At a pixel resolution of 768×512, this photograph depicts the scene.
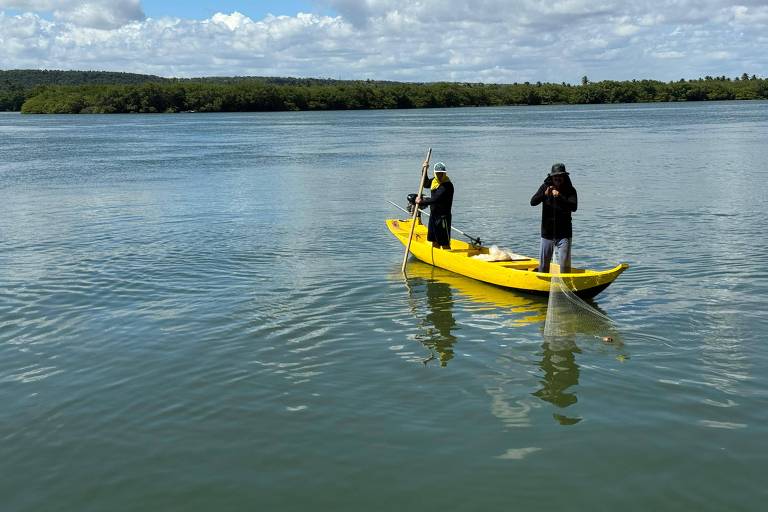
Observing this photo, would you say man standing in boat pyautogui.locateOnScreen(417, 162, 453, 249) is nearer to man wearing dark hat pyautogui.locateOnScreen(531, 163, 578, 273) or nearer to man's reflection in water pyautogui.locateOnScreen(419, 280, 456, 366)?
man's reflection in water pyautogui.locateOnScreen(419, 280, 456, 366)

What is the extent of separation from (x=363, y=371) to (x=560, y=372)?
2462 millimetres

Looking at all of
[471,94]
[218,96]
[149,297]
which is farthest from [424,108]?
[149,297]

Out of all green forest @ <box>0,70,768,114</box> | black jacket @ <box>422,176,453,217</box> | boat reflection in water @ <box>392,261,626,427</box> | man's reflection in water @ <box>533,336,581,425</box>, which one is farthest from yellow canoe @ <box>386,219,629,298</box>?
green forest @ <box>0,70,768,114</box>

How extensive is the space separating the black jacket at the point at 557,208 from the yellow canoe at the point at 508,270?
663 millimetres

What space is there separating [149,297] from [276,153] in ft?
119

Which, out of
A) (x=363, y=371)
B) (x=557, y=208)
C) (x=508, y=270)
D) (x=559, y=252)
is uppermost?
(x=557, y=208)

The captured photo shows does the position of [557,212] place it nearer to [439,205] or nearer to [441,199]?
[441,199]

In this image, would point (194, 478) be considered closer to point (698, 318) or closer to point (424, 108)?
point (698, 318)

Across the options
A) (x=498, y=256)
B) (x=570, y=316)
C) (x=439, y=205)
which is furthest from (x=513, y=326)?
(x=439, y=205)

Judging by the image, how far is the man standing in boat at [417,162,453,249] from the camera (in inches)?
591

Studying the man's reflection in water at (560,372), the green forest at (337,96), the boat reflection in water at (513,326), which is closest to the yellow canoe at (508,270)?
the boat reflection in water at (513,326)

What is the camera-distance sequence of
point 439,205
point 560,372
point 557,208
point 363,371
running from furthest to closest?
1. point 439,205
2. point 557,208
3. point 363,371
4. point 560,372

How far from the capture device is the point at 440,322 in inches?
479

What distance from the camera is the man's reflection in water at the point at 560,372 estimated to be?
8836 millimetres
